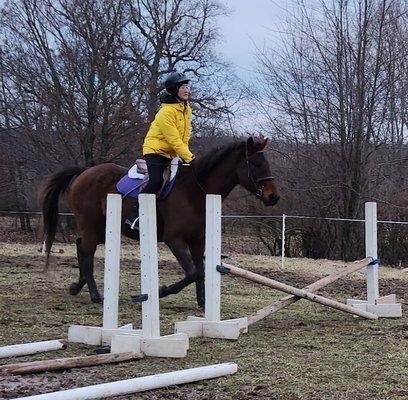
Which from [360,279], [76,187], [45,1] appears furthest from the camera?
[45,1]

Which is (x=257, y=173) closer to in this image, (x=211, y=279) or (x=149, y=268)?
(x=211, y=279)

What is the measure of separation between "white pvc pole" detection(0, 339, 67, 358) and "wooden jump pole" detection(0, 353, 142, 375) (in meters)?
0.43

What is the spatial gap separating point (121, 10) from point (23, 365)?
19395 mm

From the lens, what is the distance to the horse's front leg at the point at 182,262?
7105mm

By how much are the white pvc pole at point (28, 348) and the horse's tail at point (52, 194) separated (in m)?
3.93

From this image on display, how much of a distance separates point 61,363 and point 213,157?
339cm

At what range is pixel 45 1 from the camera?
2189cm

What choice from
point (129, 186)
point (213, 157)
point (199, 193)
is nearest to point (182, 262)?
point (199, 193)

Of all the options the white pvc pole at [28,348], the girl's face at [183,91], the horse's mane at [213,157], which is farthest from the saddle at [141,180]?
the white pvc pole at [28,348]

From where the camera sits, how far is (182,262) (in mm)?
7148

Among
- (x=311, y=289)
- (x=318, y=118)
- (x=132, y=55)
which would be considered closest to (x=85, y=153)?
(x=132, y=55)

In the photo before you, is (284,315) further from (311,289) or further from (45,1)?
(45,1)

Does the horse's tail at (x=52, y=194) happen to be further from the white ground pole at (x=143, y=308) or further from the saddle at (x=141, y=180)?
the white ground pole at (x=143, y=308)

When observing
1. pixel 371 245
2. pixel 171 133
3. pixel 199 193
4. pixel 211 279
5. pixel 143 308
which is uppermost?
pixel 171 133
